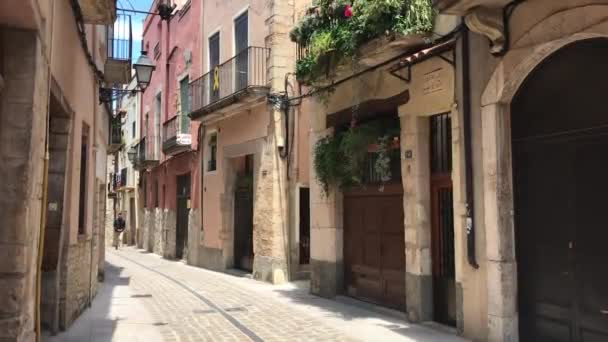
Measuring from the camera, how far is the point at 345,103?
10.0 m

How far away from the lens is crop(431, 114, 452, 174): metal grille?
26.3ft

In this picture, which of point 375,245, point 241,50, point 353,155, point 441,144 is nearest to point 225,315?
point 375,245

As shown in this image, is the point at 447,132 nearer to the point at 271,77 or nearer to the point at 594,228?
the point at 594,228

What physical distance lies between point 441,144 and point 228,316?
427 centimetres

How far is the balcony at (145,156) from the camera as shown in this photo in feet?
74.4

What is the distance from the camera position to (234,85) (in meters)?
14.1

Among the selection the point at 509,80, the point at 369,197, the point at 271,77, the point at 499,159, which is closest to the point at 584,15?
the point at 509,80

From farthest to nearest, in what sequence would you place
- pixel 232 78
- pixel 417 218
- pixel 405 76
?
pixel 232 78 → pixel 405 76 → pixel 417 218

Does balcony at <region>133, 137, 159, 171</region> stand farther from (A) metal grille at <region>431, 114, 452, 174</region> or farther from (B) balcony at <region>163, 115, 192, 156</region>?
(A) metal grille at <region>431, 114, 452, 174</region>

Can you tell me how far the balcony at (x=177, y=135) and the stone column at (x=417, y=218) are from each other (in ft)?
35.3

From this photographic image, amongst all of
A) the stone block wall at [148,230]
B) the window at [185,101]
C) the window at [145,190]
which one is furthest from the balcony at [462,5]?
the window at [145,190]

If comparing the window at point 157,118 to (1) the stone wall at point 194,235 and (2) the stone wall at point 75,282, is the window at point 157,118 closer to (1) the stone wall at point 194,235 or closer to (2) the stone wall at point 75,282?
(1) the stone wall at point 194,235

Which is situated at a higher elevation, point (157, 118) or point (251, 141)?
point (157, 118)

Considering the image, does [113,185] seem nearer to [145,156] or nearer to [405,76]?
[145,156]
